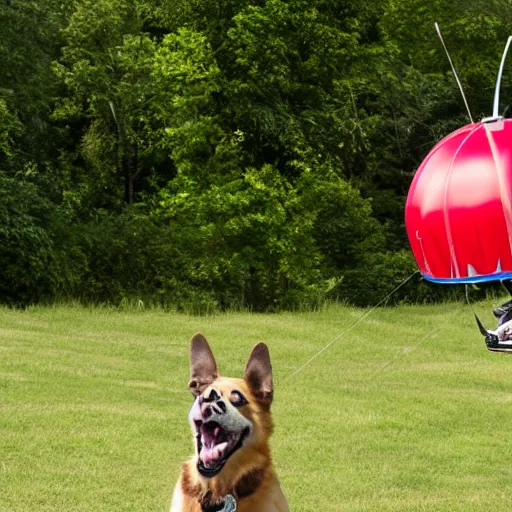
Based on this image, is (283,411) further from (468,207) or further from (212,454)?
(212,454)

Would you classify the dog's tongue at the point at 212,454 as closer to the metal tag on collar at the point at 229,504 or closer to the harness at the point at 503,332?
the metal tag on collar at the point at 229,504

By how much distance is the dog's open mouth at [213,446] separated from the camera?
4.84 metres

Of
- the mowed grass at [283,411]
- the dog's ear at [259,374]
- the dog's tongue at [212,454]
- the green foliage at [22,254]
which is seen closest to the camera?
the dog's tongue at [212,454]

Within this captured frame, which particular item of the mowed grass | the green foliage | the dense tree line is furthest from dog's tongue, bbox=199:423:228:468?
the dense tree line

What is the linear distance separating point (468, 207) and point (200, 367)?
2.06 meters

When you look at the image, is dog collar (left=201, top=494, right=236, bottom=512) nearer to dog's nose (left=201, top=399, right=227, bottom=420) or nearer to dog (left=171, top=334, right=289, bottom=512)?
dog (left=171, top=334, right=289, bottom=512)

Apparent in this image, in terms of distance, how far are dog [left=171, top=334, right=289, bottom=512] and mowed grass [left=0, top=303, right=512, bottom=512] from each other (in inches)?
178

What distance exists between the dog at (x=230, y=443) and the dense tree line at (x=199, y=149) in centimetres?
1844

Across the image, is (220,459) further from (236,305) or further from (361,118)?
(361,118)

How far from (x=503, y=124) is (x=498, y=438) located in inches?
288

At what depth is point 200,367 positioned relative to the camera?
4.97m

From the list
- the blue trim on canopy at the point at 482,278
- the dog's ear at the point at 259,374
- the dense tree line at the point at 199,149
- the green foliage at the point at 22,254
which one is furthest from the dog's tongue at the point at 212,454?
the dense tree line at the point at 199,149

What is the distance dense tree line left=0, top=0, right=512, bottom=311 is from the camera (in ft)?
82.0

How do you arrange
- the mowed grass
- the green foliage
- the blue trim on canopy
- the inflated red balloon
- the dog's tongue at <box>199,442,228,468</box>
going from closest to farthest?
the dog's tongue at <box>199,442,228,468</box>, the inflated red balloon, the blue trim on canopy, the mowed grass, the green foliage
